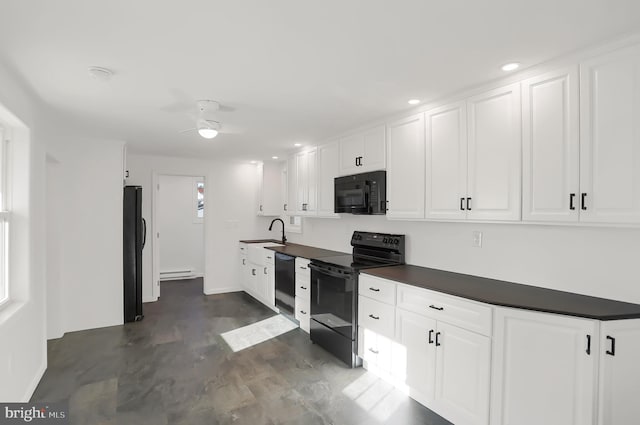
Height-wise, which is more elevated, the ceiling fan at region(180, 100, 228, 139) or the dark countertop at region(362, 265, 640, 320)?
the ceiling fan at region(180, 100, 228, 139)

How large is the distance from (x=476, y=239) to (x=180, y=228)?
630cm

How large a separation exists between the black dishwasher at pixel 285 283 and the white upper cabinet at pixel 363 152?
1.38m

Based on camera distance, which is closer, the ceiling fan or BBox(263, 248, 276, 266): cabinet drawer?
the ceiling fan

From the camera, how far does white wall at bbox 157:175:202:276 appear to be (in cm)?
723

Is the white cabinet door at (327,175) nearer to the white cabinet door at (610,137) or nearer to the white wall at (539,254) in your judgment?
the white wall at (539,254)

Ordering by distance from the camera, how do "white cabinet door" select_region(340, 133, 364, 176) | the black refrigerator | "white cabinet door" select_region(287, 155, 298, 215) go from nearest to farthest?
"white cabinet door" select_region(340, 133, 364, 176) → the black refrigerator → "white cabinet door" select_region(287, 155, 298, 215)

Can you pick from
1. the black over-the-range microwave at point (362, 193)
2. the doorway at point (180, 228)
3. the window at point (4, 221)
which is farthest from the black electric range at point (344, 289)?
the doorway at point (180, 228)

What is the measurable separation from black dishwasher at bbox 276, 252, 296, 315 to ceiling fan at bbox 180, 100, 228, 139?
73.7 inches

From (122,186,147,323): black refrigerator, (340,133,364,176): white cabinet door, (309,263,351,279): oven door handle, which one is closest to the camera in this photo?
(309,263,351,279): oven door handle

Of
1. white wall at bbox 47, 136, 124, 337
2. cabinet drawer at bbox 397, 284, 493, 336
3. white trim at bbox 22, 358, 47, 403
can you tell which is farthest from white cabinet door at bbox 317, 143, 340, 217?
white trim at bbox 22, 358, 47, 403

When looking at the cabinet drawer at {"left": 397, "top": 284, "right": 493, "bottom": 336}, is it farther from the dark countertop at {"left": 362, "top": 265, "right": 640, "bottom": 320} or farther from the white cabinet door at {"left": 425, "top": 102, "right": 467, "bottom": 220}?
the white cabinet door at {"left": 425, "top": 102, "right": 467, "bottom": 220}

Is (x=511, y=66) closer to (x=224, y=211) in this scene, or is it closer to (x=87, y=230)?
(x=87, y=230)

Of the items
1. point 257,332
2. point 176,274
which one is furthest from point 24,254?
point 176,274

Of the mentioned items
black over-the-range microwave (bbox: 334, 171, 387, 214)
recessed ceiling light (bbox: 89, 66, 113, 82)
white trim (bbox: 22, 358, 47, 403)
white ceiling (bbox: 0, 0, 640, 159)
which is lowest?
white trim (bbox: 22, 358, 47, 403)
